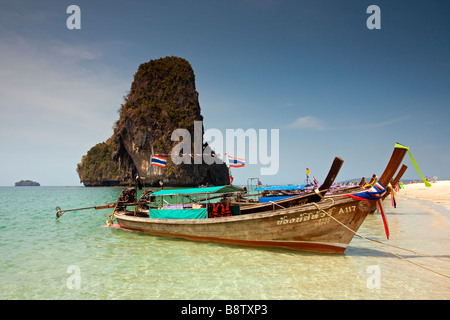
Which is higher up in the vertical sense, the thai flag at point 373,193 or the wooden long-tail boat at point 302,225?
the thai flag at point 373,193

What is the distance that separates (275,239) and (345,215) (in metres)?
2.28

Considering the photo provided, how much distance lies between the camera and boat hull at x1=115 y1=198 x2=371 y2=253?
286 inches

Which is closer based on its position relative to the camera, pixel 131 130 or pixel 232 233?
pixel 232 233

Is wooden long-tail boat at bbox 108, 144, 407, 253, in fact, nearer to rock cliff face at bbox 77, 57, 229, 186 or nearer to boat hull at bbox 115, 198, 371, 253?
boat hull at bbox 115, 198, 371, 253

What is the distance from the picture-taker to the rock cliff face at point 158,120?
69.4 meters

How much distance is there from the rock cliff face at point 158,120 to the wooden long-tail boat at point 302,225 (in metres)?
60.7

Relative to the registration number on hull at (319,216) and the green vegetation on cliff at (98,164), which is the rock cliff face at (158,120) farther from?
the registration number on hull at (319,216)

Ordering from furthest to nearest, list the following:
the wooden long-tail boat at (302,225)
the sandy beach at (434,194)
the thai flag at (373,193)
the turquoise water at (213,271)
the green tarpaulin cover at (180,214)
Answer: the sandy beach at (434,194), the green tarpaulin cover at (180,214), the wooden long-tail boat at (302,225), the thai flag at (373,193), the turquoise water at (213,271)

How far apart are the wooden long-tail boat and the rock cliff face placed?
199ft

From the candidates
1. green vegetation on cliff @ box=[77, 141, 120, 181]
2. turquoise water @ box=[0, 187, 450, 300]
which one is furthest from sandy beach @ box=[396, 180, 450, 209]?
green vegetation on cliff @ box=[77, 141, 120, 181]

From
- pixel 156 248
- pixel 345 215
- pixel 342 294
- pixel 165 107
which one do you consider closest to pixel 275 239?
pixel 345 215

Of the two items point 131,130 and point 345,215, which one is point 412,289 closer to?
point 345,215

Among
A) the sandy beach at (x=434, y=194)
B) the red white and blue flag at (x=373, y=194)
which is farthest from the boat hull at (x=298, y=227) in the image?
the sandy beach at (x=434, y=194)
